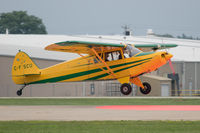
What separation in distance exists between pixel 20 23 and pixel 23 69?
416 feet

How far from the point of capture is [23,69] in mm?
27031

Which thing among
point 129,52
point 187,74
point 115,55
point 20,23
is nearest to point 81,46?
point 115,55

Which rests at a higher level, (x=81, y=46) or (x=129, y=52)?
(x=81, y=46)

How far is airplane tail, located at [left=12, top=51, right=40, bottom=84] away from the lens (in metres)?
26.7

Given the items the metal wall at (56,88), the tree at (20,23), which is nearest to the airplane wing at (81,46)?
the metal wall at (56,88)

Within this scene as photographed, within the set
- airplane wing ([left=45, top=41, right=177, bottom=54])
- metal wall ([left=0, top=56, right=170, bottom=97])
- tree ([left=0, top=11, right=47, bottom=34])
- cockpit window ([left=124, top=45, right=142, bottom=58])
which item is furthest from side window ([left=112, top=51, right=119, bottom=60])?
tree ([left=0, top=11, right=47, bottom=34])

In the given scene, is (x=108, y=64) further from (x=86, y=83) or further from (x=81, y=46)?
(x=86, y=83)

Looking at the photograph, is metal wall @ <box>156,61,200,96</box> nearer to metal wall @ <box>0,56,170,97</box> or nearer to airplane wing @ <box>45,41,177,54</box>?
metal wall @ <box>0,56,170,97</box>

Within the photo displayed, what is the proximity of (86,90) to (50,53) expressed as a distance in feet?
20.8

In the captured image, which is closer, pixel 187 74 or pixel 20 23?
pixel 187 74
